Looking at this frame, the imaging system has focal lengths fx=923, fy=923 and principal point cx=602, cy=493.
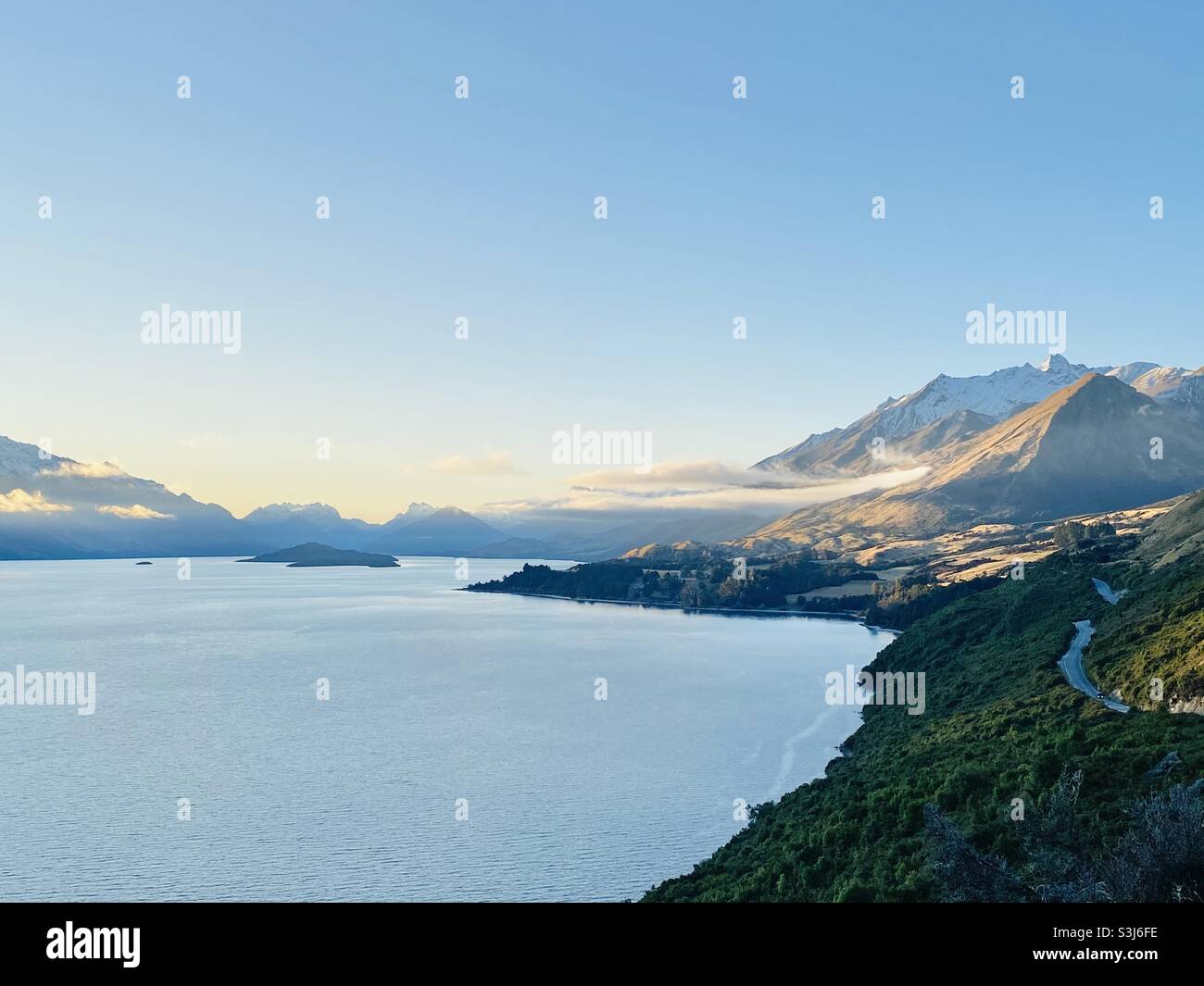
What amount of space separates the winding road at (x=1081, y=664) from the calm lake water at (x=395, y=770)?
20447 millimetres

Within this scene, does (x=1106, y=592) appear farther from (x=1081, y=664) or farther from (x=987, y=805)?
(x=987, y=805)

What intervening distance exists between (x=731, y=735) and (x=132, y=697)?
70.6m

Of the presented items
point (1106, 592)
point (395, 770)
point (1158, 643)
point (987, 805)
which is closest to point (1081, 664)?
point (1158, 643)

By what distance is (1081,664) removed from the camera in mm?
65250

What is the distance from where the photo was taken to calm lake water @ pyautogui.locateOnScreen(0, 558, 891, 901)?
169ft

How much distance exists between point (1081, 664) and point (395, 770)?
52777 millimetres

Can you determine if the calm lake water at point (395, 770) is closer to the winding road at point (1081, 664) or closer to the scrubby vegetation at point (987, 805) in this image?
the scrubby vegetation at point (987, 805)

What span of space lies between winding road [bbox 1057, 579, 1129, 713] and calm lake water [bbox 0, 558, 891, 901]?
67.1 feet

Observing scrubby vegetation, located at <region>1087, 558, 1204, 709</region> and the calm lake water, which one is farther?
the calm lake water

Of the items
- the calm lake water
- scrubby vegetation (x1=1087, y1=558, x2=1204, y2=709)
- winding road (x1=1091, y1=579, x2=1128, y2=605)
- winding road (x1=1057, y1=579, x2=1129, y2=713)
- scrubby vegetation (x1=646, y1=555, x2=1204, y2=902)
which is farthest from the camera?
winding road (x1=1091, y1=579, x2=1128, y2=605)

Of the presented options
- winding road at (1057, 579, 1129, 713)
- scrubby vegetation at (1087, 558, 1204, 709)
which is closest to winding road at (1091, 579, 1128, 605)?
winding road at (1057, 579, 1129, 713)

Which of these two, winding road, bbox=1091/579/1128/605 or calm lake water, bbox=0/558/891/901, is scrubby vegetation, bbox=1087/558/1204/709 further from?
calm lake water, bbox=0/558/891/901

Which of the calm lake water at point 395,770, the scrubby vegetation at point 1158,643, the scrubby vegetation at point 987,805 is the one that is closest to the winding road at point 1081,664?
the scrubby vegetation at point 1158,643

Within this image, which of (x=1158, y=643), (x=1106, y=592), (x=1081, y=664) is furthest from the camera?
(x=1106, y=592)
